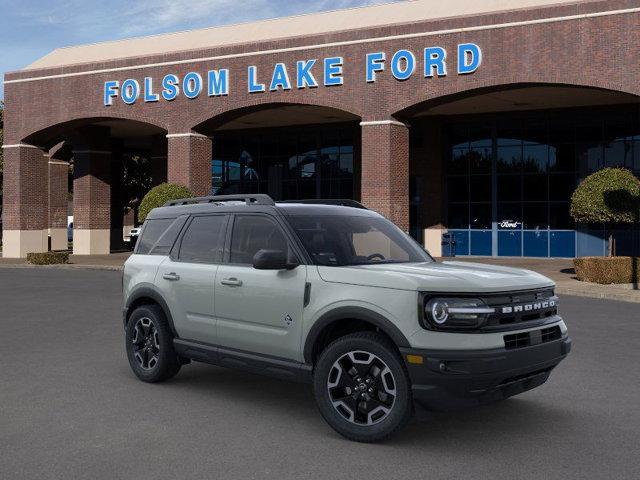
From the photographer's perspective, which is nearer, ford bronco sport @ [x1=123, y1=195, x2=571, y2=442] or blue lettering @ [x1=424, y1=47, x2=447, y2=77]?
ford bronco sport @ [x1=123, y1=195, x2=571, y2=442]

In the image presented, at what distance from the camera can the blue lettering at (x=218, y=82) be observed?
30734 millimetres

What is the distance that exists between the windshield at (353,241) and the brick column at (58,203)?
122 ft

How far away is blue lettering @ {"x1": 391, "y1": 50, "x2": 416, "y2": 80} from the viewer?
26906 millimetres

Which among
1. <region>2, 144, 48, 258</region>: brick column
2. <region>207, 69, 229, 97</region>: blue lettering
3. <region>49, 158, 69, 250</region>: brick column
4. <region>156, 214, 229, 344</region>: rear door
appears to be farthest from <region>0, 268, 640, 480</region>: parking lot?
<region>49, 158, 69, 250</region>: brick column

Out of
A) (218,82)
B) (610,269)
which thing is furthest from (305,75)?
(610,269)

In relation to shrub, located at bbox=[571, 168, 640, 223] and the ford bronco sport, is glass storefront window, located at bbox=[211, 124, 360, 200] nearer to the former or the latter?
shrub, located at bbox=[571, 168, 640, 223]

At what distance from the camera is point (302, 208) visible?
22.7 feet

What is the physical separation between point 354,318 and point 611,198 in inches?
732

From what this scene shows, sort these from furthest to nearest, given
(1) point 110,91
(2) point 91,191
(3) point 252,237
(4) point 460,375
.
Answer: (2) point 91,191
(1) point 110,91
(3) point 252,237
(4) point 460,375

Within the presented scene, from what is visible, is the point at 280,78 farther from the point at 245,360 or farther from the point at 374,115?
the point at 245,360

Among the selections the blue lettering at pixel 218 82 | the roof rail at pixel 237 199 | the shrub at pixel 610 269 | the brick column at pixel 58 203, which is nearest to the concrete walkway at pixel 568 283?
the shrub at pixel 610 269

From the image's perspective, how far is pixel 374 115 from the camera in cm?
2772

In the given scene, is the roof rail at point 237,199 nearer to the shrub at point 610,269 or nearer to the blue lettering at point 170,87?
the shrub at point 610,269

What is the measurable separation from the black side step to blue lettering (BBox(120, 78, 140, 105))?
27446 mm
